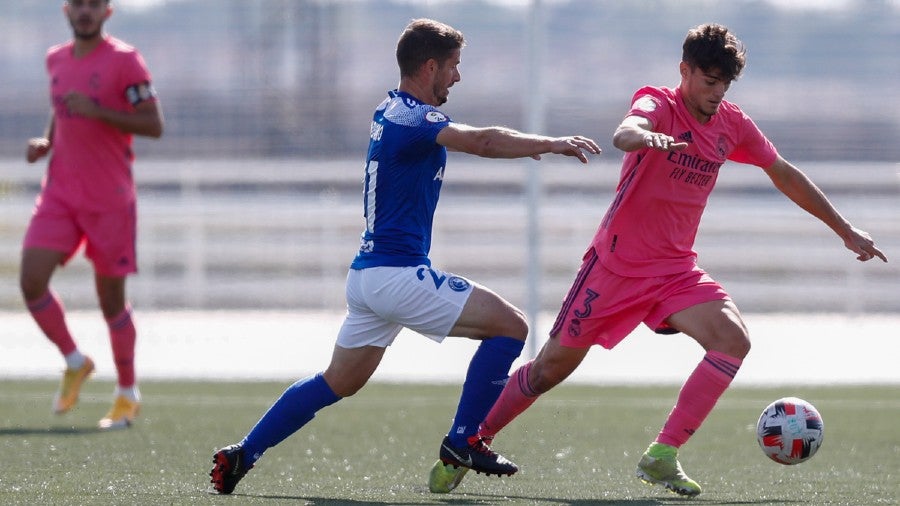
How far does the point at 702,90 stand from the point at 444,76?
95 centimetres

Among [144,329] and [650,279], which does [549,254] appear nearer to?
[144,329]

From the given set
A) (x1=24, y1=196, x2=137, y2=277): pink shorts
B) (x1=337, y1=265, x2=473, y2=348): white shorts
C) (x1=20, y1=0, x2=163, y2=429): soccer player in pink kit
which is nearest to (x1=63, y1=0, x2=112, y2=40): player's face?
(x1=20, y1=0, x2=163, y2=429): soccer player in pink kit

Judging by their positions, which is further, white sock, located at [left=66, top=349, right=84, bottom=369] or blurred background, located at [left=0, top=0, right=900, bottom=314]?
blurred background, located at [left=0, top=0, right=900, bottom=314]

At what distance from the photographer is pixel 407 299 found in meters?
5.30

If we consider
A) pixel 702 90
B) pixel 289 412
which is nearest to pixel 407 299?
pixel 289 412

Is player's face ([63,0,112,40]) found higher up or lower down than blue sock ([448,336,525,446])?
higher up

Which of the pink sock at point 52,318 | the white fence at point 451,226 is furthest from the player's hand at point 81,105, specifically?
the white fence at point 451,226

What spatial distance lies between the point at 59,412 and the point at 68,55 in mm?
1830

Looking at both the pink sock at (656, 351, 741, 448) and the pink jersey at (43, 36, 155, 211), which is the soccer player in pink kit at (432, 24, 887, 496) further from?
the pink jersey at (43, 36, 155, 211)

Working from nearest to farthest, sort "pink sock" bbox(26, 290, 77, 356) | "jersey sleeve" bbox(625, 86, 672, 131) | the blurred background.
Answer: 1. "jersey sleeve" bbox(625, 86, 672, 131)
2. "pink sock" bbox(26, 290, 77, 356)
3. the blurred background

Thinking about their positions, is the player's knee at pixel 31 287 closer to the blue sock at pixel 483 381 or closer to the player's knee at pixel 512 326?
the blue sock at pixel 483 381

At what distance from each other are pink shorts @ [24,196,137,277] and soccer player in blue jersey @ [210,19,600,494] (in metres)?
2.47

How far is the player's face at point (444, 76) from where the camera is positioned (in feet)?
17.8

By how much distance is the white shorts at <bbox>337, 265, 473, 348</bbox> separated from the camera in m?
5.30
